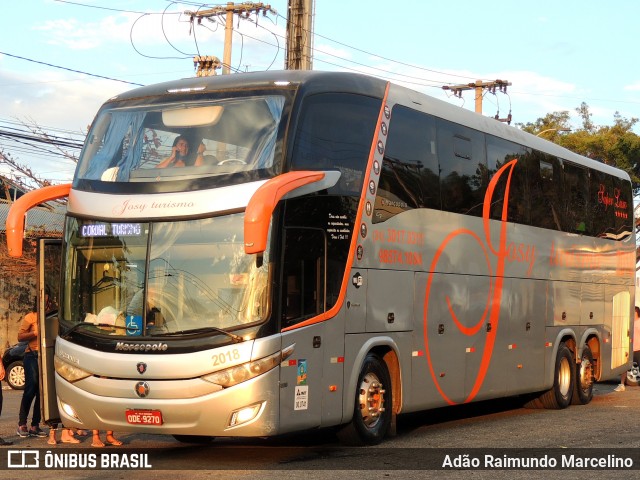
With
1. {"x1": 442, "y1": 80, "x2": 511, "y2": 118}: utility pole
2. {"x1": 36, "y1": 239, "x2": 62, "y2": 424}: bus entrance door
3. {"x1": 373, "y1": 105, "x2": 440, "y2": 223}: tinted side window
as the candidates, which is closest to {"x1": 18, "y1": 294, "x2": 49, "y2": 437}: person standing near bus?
{"x1": 36, "y1": 239, "x2": 62, "y2": 424}: bus entrance door

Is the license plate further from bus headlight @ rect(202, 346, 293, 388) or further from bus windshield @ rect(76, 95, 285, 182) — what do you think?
bus windshield @ rect(76, 95, 285, 182)

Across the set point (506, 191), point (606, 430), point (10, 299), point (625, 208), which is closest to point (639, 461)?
point (606, 430)

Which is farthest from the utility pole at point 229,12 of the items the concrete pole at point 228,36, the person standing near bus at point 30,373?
the person standing near bus at point 30,373

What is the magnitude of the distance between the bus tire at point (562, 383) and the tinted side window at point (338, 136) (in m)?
7.16

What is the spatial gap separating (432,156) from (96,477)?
6.14 metres

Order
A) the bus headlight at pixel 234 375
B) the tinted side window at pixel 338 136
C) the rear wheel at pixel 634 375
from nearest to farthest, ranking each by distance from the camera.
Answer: the bus headlight at pixel 234 375, the tinted side window at pixel 338 136, the rear wheel at pixel 634 375

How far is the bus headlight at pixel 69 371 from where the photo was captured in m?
11.1

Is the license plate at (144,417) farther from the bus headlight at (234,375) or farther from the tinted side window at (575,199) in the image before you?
the tinted side window at (575,199)

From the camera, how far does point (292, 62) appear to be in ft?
75.7

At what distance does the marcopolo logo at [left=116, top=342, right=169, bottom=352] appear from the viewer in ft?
34.9

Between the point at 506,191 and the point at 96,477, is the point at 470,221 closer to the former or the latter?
the point at 506,191

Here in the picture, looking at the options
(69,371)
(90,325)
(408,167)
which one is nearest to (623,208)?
(408,167)

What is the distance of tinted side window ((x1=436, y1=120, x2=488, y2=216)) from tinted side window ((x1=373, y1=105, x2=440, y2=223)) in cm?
26

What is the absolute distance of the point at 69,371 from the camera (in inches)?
443
